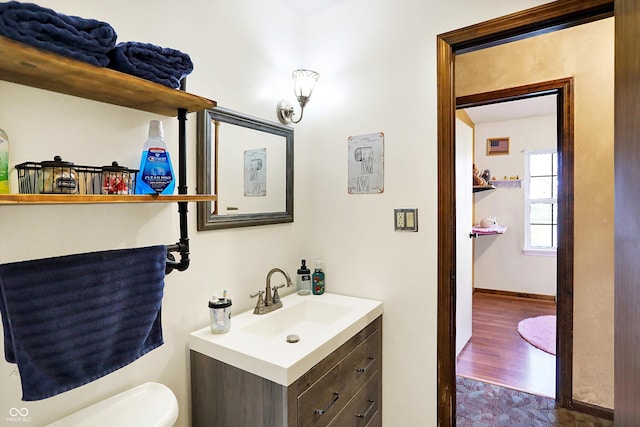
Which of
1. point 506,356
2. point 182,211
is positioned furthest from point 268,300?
point 506,356

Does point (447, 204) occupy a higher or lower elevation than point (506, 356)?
higher

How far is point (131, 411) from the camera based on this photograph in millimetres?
1074

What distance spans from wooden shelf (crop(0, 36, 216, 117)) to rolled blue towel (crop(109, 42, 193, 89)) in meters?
0.03

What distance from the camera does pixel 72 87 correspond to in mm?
1000

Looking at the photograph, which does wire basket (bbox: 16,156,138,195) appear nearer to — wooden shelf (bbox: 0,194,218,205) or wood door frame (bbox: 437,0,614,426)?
wooden shelf (bbox: 0,194,218,205)

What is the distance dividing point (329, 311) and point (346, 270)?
27 cm

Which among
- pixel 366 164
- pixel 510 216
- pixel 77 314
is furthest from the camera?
pixel 510 216

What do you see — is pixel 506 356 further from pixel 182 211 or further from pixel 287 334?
pixel 182 211

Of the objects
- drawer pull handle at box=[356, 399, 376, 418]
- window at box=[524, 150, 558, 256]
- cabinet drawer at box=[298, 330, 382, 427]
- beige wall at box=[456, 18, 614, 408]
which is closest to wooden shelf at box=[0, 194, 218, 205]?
cabinet drawer at box=[298, 330, 382, 427]

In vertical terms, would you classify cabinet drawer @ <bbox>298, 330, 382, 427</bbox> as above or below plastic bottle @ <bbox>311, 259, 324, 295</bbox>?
below

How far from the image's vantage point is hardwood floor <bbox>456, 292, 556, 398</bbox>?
254 cm

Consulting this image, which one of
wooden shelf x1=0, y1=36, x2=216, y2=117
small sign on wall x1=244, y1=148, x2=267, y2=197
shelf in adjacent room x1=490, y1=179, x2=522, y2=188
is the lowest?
small sign on wall x1=244, y1=148, x2=267, y2=197

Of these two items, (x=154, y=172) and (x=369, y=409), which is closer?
(x=154, y=172)

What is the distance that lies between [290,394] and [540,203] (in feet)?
16.1
